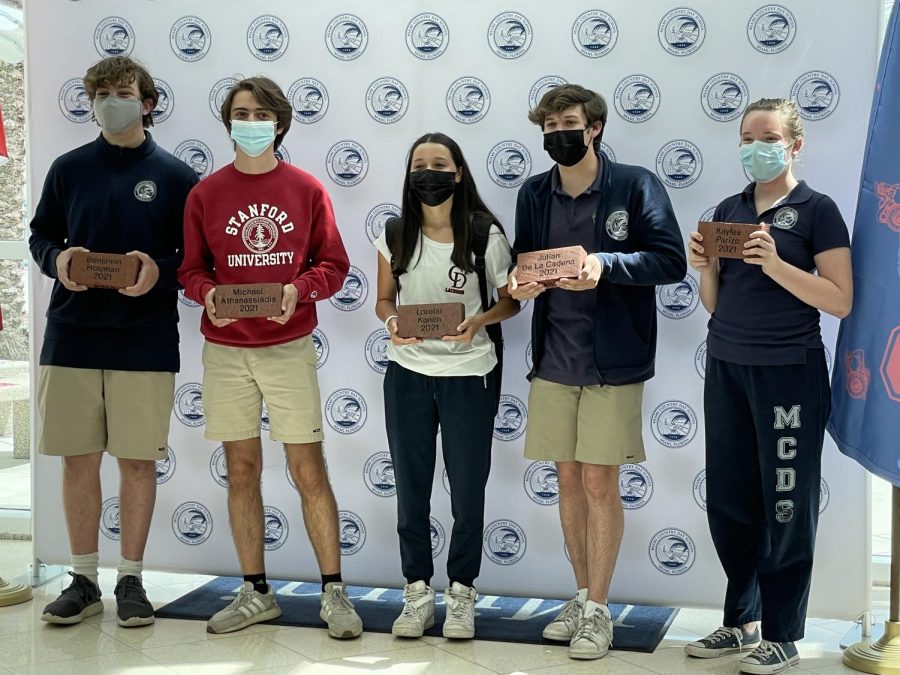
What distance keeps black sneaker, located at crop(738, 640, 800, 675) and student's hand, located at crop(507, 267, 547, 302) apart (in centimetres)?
133

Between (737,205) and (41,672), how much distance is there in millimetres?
2671

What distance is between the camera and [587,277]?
3.25m

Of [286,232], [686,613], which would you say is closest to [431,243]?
[286,232]

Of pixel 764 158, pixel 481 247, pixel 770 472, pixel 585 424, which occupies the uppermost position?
pixel 764 158

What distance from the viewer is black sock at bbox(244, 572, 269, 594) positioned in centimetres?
384

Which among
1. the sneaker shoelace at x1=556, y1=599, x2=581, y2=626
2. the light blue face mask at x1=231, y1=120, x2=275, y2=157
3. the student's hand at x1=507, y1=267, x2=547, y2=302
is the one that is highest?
the light blue face mask at x1=231, y1=120, x2=275, y2=157

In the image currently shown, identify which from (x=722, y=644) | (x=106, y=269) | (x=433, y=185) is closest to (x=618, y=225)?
(x=433, y=185)

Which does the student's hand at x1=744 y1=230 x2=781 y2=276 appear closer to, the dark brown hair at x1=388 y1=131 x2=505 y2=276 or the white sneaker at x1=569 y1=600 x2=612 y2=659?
the dark brown hair at x1=388 y1=131 x2=505 y2=276

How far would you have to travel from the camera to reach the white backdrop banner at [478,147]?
12.3ft

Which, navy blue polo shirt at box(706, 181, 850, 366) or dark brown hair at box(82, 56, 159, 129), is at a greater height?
dark brown hair at box(82, 56, 159, 129)

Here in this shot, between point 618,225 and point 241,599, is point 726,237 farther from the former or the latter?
point 241,599

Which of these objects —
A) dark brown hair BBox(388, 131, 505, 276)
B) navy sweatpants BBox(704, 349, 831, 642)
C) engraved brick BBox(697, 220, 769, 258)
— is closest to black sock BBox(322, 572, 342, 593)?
dark brown hair BBox(388, 131, 505, 276)

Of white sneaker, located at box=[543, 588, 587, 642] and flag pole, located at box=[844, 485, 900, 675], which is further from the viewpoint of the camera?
white sneaker, located at box=[543, 588, 587, 642]

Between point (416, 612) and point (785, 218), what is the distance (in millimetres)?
1807
